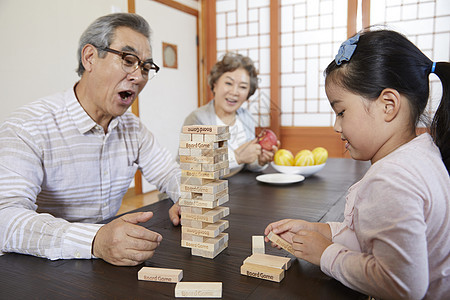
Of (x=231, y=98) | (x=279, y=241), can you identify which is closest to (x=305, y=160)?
(x=231, y=98)

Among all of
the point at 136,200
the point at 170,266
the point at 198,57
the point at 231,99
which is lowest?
the point at 136,200

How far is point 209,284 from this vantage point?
0.72 meters

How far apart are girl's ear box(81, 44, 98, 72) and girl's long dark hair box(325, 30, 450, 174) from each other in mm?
985

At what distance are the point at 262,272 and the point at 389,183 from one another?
33 cm

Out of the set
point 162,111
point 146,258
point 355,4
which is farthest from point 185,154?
point 355,4

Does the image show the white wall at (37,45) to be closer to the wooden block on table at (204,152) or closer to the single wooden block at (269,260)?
the wooden block on table at (204,152)

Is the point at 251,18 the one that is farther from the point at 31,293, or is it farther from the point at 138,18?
the point at 31,293

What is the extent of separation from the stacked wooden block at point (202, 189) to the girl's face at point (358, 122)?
309 mm

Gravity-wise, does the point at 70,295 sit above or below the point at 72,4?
below

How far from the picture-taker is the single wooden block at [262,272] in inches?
29.8

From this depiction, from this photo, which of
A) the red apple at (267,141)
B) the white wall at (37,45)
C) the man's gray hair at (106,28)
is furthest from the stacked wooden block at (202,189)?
the white wall at (37,45)

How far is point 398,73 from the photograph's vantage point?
803mm

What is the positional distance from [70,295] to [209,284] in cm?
29

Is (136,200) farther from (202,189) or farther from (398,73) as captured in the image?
(398,73)
